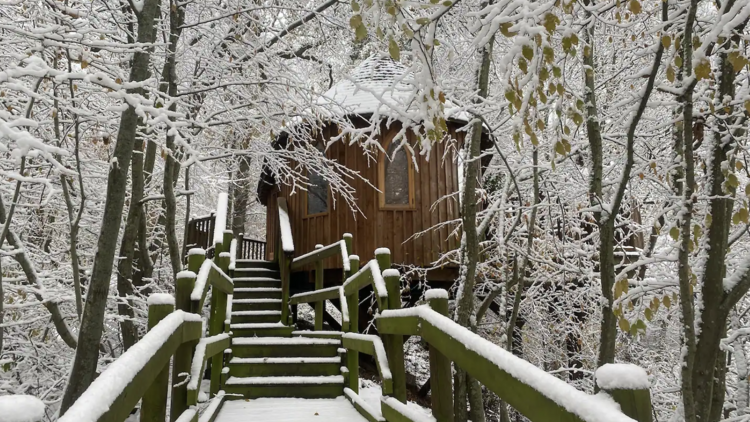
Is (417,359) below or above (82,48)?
below

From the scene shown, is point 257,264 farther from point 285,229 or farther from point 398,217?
point 398,217

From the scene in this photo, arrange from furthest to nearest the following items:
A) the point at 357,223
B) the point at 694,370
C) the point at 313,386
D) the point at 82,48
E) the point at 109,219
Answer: the point at 357,223 → the point at 313,386 → the point at 109,219 → the point at 82,48 → the point at 694,370

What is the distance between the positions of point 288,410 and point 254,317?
358 centimetres

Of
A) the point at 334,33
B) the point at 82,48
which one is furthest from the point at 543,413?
the point at 334,33

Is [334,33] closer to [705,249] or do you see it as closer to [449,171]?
[449,171]

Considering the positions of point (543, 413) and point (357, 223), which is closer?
point (543, 413)

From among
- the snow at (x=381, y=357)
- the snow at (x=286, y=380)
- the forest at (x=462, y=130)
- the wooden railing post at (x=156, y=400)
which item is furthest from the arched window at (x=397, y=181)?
the wooden railing post at (x=156, y=400)

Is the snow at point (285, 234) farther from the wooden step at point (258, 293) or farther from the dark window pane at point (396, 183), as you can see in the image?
the dark window pane at point (396, 183)

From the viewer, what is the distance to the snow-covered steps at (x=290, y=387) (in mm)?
5574

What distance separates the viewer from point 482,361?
2102mm

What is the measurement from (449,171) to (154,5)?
6258mm

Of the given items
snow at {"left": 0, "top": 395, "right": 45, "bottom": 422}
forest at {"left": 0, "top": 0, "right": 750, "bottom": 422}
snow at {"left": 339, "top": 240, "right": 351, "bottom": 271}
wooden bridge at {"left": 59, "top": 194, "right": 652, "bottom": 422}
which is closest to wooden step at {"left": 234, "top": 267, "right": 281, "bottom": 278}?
wooden bridge at {"left": 59, "top": 194, "right": 652, "bottom": 422}

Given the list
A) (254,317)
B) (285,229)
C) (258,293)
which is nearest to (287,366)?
(254,317)

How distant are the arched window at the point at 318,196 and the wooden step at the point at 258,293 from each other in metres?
1.79
